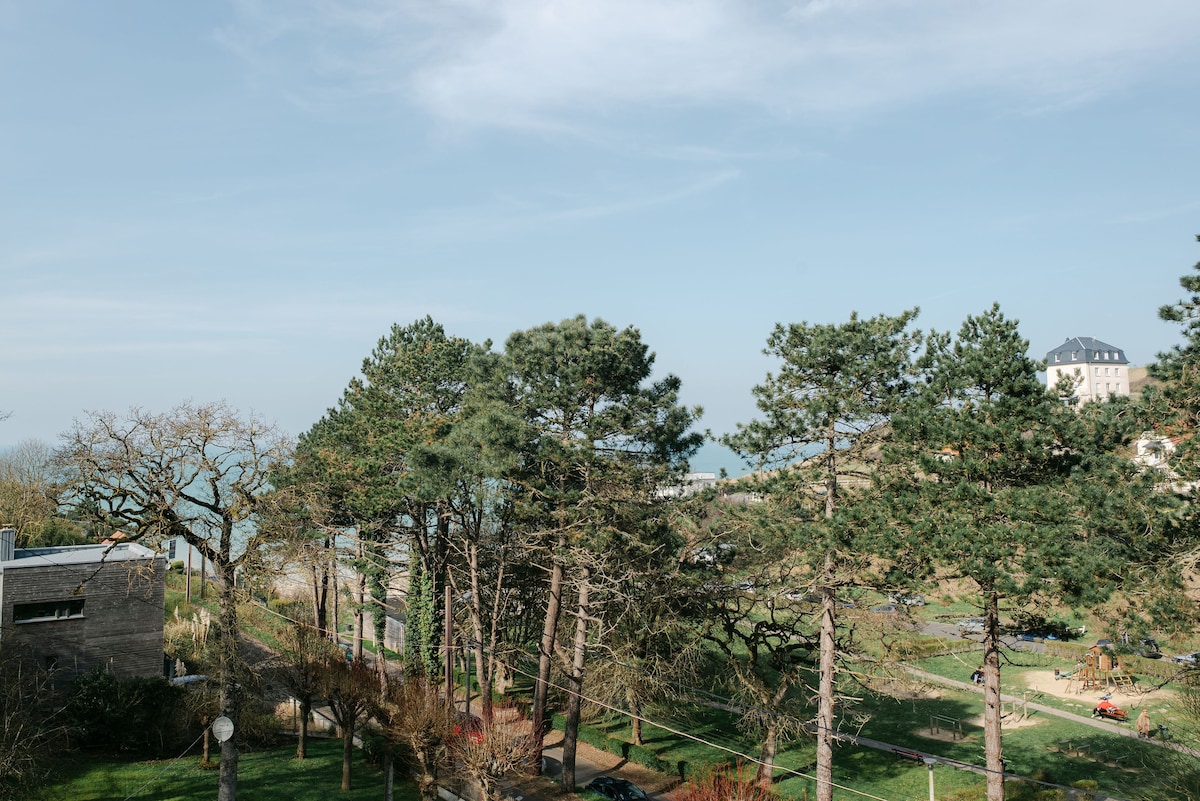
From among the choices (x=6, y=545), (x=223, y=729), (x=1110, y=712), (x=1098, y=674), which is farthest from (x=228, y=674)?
(x=1098, y=674)

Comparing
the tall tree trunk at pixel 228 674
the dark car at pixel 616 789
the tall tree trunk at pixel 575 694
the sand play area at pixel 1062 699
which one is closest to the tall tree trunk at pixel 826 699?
the dark car at pixel 616 789

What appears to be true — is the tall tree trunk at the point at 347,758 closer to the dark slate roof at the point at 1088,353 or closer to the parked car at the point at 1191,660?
the parked car at the point at 1191,660

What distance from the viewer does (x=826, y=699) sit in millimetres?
23406

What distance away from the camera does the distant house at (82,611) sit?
28109 millimetres

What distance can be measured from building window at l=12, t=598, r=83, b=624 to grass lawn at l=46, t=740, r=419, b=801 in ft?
15.8

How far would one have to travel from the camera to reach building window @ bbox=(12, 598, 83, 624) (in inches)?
1111

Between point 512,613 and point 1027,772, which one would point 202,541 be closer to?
point 512,613

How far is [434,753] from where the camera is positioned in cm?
2534

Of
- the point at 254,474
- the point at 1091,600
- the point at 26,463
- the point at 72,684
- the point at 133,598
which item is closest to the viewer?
the point at 1091,600

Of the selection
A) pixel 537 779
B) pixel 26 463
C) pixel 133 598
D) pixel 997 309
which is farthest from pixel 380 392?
pixel 26 463

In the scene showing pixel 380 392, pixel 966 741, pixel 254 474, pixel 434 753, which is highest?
pixel 380 392

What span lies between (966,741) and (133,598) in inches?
1367

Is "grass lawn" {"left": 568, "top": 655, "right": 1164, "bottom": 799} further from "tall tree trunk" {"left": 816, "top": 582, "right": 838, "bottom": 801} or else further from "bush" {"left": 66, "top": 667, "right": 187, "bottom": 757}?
"bush" {"left": 66, "top": 667, "right": 187, "bottom": 757}

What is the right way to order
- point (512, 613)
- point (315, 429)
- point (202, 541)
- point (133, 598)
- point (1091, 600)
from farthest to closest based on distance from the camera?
point (315, 429), point (512, 613), point (133, 598), point (202, 541), point (1091, 600)
